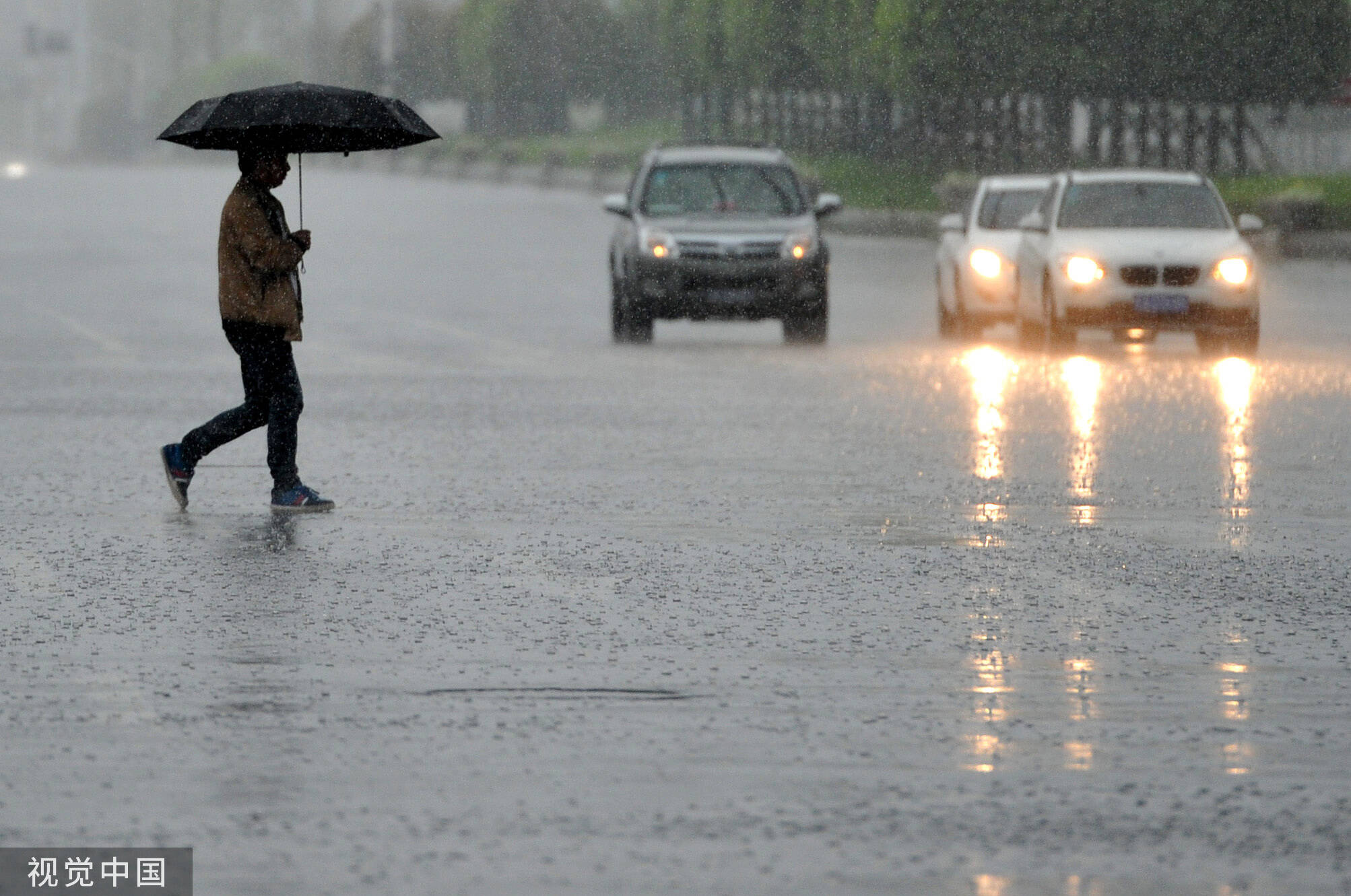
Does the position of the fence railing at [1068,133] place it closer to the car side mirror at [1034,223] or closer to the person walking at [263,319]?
the car side mirror at [1034,223]

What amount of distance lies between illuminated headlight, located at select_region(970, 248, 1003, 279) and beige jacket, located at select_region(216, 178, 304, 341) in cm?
1255

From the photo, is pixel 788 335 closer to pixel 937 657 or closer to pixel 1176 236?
pixel 1176 236

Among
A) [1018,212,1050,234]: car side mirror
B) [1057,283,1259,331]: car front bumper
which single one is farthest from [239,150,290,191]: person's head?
[1018,212,1050,234]: car side mirror

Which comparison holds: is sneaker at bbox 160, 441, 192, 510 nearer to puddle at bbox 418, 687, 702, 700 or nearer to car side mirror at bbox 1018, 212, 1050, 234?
puddle at bbox 418, 687, 702, 700

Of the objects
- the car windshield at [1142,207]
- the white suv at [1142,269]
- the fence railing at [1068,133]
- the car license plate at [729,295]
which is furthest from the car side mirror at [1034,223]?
the fence railing at [1068,133]

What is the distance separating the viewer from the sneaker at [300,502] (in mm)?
11992

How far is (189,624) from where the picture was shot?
9023 millimetres

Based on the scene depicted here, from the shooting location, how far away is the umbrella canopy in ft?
40.1

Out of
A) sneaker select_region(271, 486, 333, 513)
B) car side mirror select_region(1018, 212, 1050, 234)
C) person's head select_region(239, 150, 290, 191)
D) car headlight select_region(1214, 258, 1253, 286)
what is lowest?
sneaker select_region(271, 486, 333, 513)

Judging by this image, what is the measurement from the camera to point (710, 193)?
82.9ft

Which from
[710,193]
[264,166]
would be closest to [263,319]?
[264,166]

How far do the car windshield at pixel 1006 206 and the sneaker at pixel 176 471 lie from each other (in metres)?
13.8

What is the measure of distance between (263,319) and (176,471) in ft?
2.43

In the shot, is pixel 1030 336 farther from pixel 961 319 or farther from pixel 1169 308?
pixel 1169 308
